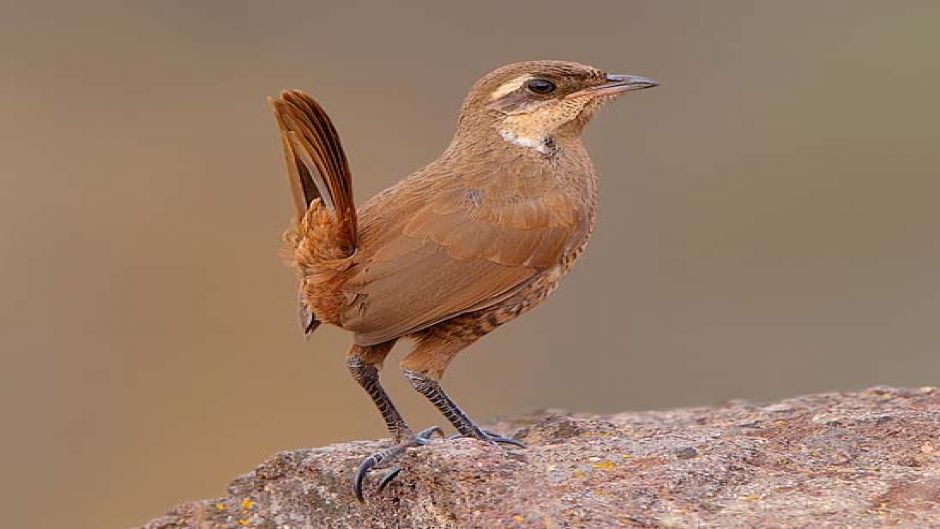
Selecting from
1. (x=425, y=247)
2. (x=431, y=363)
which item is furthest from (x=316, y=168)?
(x=431, y=363)

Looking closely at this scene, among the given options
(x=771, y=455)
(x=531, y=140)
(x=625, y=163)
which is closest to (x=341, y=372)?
(x=625, y=163)

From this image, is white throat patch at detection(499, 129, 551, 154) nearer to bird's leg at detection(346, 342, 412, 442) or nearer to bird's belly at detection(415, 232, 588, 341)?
bird's belly at detection(415, 232, 588, 341)

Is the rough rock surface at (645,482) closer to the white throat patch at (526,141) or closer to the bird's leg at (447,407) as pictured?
the bird's leg at (447,407)

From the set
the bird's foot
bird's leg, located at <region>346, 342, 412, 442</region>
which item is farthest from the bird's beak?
the bird's foot

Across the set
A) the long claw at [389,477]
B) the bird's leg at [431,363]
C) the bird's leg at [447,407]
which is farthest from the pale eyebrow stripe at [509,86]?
the long claw at [389,477]

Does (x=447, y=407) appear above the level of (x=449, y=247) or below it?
below

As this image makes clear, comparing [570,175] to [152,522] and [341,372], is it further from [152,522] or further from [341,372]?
[341,372]

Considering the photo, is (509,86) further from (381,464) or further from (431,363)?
(381,464)
